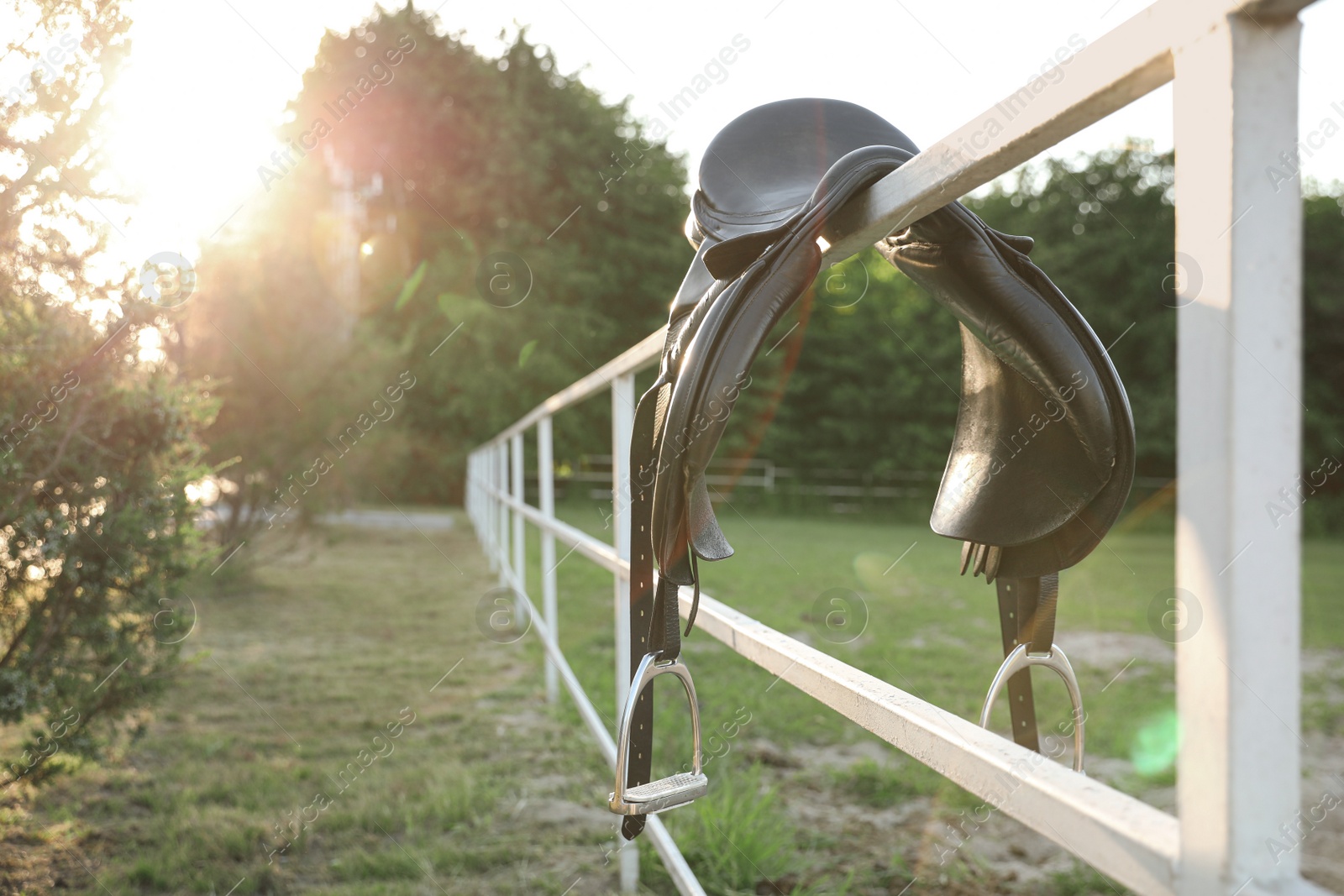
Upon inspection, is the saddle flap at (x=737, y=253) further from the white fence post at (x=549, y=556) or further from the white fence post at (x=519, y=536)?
the white fence post at (x=519, y=536)

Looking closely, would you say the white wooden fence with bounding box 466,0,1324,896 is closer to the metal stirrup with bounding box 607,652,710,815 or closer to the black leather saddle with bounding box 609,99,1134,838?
the black leather saddle with bounding box 609,99,1134,838

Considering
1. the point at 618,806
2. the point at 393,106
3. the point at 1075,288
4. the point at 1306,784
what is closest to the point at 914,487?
the point at 1075,288

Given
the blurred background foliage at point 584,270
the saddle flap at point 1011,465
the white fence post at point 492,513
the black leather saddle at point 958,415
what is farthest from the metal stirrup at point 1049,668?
→ the blurred background foliage at point 584,270

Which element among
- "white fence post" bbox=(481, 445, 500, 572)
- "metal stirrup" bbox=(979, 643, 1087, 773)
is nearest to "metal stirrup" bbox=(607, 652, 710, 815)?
"metal stirrup" bbox=(979, 643, 1087, 773)

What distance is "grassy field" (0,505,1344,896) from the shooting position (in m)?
2.10

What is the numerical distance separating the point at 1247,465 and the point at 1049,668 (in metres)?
0.55

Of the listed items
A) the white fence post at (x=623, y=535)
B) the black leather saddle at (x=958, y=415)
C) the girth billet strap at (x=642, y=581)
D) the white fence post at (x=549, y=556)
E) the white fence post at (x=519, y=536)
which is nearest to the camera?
the black leather saddle at (x=958, y=415)

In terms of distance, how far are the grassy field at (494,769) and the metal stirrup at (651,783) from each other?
1.11 meters

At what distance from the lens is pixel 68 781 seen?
2.76 m

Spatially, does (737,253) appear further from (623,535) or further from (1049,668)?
(623,535)

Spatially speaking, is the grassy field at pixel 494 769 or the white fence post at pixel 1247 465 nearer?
the white fence post at pixel 1247 465

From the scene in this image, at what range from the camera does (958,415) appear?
0.98m

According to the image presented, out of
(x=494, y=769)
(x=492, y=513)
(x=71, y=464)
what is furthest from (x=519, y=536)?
(x=492, y=513)

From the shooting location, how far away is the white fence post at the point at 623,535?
204 centimetres
